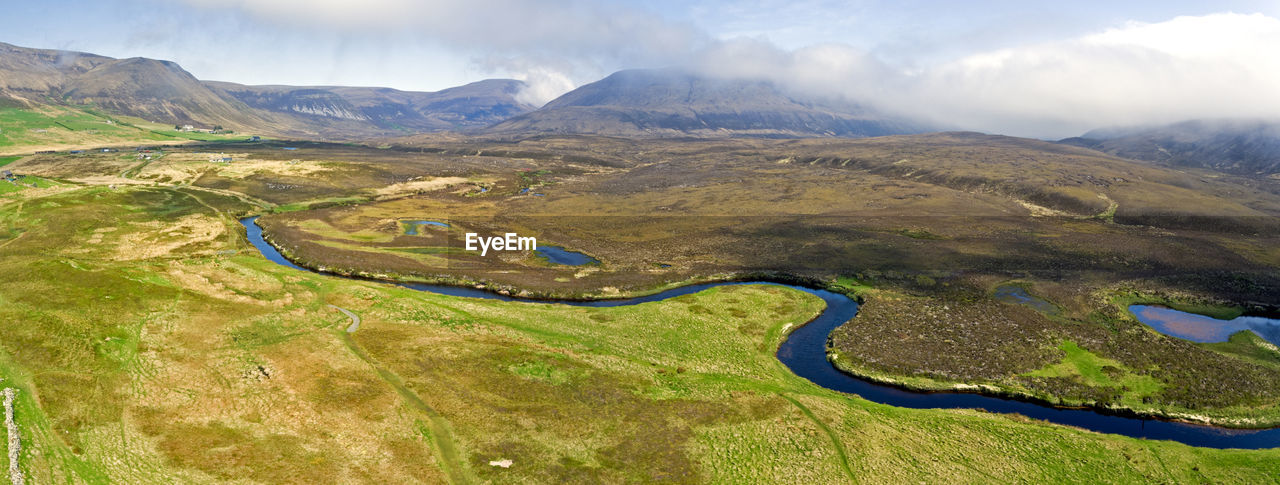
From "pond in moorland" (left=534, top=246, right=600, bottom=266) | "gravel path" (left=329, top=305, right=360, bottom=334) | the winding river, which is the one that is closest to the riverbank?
the winding river

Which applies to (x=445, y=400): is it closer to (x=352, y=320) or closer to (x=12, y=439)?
(x=352, y=320)

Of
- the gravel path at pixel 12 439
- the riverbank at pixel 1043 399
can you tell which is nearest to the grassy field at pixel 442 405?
the gravel path at pixel 12 439

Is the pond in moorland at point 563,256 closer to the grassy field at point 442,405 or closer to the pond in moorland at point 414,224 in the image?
the grassy field at point 442,405

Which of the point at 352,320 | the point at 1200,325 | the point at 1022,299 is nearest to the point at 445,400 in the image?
the point at 352,320

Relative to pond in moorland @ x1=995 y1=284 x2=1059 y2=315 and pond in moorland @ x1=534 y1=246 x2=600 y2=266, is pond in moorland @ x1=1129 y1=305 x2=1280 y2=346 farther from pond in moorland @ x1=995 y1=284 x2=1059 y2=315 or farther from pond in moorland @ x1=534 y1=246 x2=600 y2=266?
pond in moorland @ x1=534 y1=246 x2=600 y2=266

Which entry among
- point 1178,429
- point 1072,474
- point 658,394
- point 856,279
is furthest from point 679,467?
point 856,279
